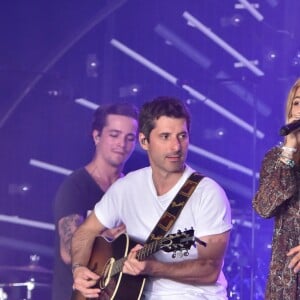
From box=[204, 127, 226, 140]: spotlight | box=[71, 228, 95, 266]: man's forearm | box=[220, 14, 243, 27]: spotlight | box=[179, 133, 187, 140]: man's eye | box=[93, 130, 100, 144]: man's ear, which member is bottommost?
box=[71, 228, 95, 266]: man's forearm

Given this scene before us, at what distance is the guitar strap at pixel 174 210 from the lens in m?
3.41

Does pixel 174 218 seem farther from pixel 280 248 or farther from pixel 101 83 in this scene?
pixel 101 83

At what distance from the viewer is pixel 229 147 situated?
534cm

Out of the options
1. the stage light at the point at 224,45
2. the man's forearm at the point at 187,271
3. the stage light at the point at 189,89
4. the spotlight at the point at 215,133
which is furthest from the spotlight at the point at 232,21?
the man's forearm at the point at 187,271

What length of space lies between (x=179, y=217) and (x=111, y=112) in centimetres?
186

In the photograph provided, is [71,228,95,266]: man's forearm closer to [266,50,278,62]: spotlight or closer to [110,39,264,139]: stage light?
[110,39,264,139]: stage light

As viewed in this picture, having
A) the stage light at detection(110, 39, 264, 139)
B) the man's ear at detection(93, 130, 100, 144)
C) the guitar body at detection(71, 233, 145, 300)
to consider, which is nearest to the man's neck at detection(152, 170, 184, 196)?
the guitar body at detection(71, 233, 145, 300)

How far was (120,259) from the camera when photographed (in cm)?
351

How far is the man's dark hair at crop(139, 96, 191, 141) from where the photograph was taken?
3.63 metres

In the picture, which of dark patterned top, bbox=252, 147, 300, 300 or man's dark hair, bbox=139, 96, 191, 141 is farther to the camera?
man's dark hair, bbox=139, 96, 191, 141

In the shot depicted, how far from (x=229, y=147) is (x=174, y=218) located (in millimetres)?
1984

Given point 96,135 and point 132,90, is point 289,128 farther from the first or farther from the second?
point 132,90

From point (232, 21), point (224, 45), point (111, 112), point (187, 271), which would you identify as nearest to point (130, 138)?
point (111, 112)

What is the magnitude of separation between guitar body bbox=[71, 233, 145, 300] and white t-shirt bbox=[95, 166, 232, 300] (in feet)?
0.19
